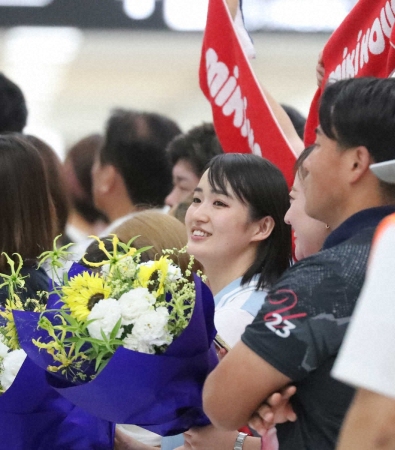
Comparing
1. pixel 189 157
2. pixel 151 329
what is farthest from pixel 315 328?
pixel 189 157

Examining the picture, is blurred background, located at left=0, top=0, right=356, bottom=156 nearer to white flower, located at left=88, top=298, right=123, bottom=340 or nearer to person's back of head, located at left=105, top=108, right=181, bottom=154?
person's back of head, located at left=105, top=108, right=181, bottom=154

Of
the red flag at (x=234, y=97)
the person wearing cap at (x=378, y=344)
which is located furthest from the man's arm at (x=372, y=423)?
the red flag at (x=234, y=97)

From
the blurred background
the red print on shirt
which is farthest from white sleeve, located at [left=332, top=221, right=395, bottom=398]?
the blurred background

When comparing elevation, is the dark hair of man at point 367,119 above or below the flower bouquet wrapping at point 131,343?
above

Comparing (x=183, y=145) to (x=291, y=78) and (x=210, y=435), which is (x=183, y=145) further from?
(x=291, y=78)

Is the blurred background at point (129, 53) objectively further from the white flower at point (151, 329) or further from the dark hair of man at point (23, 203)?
the white flower at point (151, 329)

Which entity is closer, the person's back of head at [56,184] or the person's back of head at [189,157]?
the person's back of head at [56,184]

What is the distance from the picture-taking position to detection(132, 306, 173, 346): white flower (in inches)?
78.5

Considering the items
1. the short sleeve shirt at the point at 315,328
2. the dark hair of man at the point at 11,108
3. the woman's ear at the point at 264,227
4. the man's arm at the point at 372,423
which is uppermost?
the man's arm at the point at 372,423

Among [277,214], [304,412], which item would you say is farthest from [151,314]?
[277,214]

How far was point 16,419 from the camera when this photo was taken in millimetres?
2328

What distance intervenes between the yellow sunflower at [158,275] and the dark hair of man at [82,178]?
3.01 m

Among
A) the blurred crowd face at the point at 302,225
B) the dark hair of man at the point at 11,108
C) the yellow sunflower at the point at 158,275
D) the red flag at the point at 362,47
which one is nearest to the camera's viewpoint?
the yellow sunflower at the point at 158,275

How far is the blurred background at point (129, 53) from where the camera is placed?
792 centimetres
